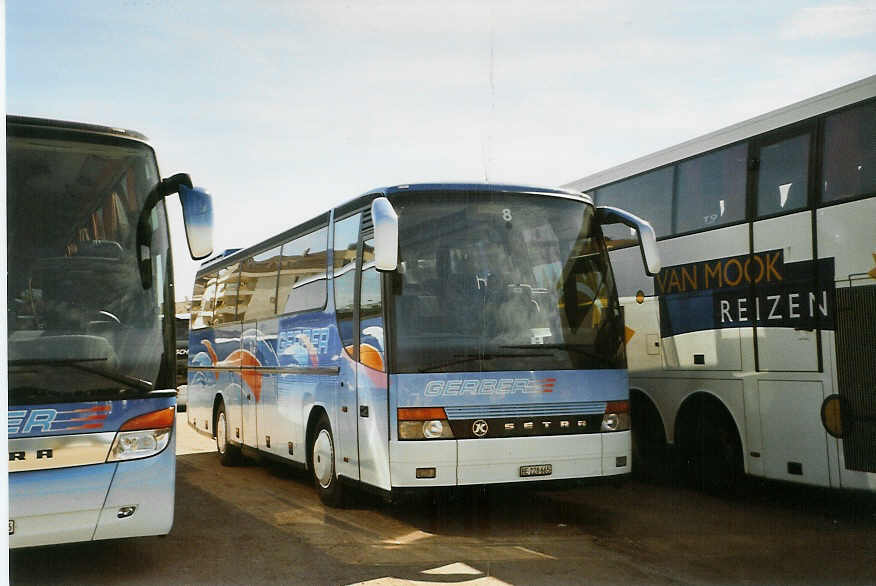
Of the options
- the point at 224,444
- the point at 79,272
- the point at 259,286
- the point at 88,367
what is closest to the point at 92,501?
the point at 88,367

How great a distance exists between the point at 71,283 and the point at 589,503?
5726 mm

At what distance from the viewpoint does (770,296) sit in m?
8.77

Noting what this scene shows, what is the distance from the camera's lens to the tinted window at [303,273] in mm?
9867

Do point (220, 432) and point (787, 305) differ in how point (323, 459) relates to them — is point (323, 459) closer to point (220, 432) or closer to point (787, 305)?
point (220, 432)

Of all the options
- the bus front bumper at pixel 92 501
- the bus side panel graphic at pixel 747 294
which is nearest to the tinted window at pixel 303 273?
the bus front bumper at pixel 92 501

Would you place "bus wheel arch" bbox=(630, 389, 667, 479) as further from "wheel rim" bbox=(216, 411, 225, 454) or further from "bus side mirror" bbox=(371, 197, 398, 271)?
"wheel rim" bbox=(216, 411, 225, 454)

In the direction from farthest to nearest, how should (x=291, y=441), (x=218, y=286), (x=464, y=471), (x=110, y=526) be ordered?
(x=218, y=286) → (x=291, y=441) → (x=464, y=471) → (x=110, y=526)

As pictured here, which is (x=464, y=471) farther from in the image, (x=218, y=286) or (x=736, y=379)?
(x=218, y=286)

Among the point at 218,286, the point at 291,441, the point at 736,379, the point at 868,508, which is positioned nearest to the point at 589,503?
the point at 736,379

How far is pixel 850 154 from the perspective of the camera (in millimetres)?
7973

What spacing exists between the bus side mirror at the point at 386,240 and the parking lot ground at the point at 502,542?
218 cm

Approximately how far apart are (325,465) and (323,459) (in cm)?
9

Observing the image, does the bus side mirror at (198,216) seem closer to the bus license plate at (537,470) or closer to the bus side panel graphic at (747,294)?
the bus license plate at (537,470)

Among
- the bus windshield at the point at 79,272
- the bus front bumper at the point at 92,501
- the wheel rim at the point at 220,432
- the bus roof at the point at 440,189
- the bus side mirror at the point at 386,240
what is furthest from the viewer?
the wheel rim at the point at 220,432
